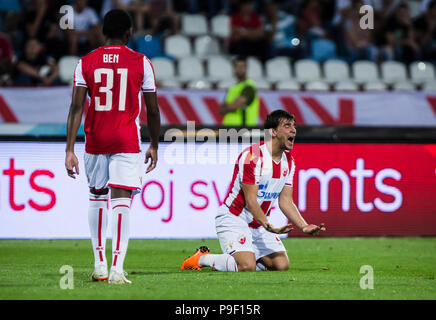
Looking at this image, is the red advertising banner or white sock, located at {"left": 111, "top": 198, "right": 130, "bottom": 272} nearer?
white sock, located at {"left": 111, "top": 198, "right": 130, "bottom": 272}

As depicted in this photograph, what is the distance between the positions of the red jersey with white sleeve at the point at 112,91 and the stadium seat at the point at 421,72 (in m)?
10.9

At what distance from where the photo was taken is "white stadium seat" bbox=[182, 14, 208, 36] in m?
16.7

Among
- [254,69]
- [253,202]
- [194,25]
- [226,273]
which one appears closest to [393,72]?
[254,69]

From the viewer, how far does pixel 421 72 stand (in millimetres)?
16797

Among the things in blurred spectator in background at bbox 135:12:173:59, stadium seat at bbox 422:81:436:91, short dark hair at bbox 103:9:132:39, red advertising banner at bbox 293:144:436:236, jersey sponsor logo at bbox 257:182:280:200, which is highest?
blurred spectator in background at bbox 135:12:173:59

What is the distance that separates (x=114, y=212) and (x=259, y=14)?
11869 mm

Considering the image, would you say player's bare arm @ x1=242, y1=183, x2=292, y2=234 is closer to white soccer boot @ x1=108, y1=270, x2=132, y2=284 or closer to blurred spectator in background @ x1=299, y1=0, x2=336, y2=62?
white soccer boot @ x1=108, y1=270, x2=132, y2=284

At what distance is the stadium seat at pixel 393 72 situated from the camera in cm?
1672

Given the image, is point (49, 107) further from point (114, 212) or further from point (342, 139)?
point (114, 212)

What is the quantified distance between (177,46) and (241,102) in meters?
3.69

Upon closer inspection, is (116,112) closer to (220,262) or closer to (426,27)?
(220,262)

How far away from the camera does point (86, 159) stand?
22.6 feet

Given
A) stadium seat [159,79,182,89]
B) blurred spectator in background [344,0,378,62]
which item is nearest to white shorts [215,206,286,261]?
stadium seat [159,79,182,89]

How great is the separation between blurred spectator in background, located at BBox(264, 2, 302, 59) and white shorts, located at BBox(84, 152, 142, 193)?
10.1 metres
